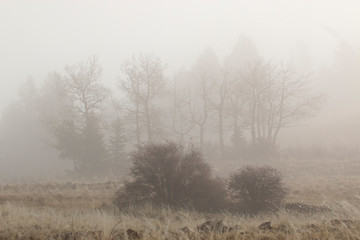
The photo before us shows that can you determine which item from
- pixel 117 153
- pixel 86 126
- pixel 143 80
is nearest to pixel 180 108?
pixel 143 80

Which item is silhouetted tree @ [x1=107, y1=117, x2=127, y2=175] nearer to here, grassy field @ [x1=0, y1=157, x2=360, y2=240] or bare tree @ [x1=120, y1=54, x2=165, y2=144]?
bare tree @ [x1=120, y1=54, x2=165, y2=144]

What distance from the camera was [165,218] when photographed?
7.38 meters

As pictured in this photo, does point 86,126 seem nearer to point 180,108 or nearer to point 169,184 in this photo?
point 180,108

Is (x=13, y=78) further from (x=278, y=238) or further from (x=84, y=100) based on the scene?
(x=278, y=238)

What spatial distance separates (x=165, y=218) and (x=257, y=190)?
3622 millimetres

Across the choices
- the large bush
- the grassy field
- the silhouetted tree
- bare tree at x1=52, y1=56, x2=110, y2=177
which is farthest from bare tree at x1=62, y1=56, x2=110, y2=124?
the large bush

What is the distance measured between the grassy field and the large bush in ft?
2.31

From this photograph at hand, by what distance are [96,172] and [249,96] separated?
14.8 meters

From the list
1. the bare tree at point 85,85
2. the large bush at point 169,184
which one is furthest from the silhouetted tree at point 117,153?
the large bush at point 169,184

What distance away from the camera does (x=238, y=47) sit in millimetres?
40094

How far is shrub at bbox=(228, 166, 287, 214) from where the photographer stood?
970 cm

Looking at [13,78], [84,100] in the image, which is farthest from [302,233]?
[13,78]

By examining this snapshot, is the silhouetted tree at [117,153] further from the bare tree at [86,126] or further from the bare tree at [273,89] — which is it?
the bare tree at [273,89]

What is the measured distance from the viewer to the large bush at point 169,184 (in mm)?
9852
